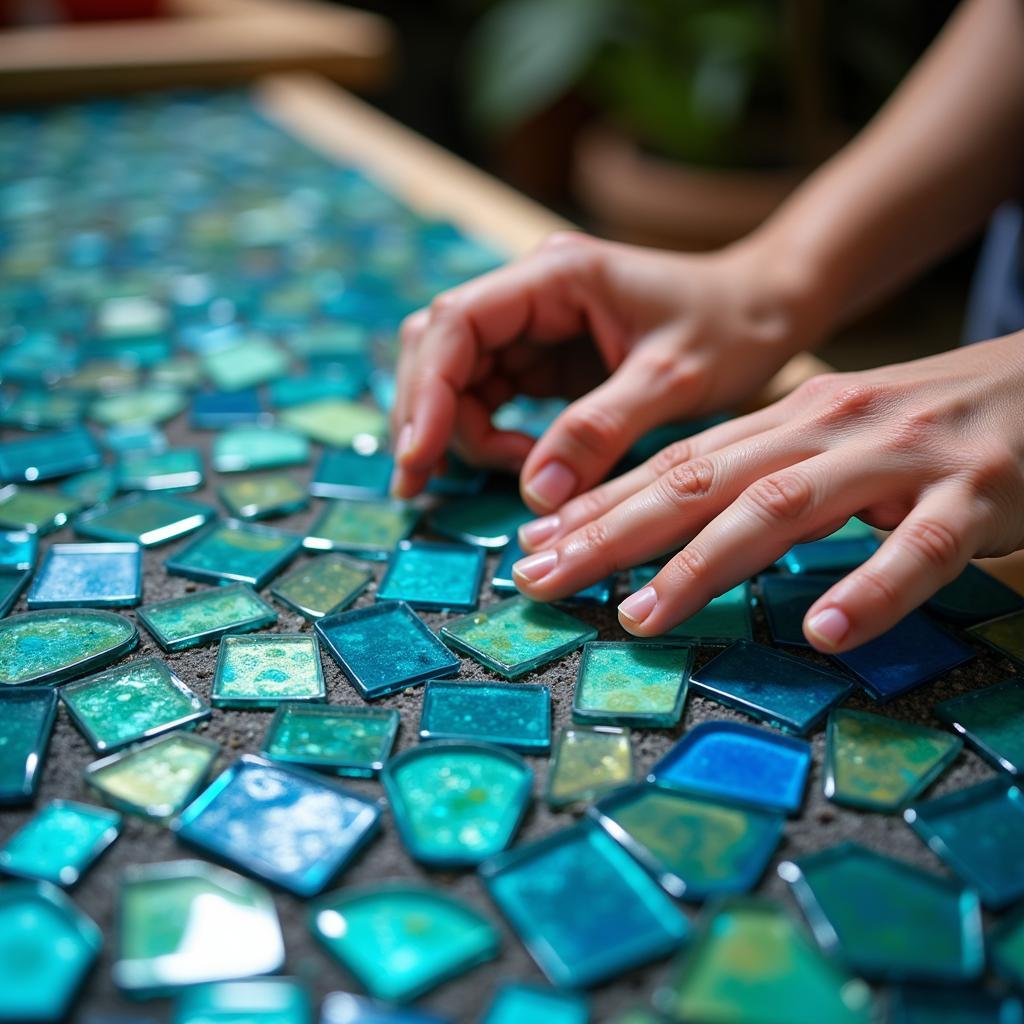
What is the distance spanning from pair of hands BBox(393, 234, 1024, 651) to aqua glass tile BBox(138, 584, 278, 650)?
0.54 feet

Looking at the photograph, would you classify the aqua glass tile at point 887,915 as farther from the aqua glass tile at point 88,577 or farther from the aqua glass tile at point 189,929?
the aqua glass tile at point 88,577

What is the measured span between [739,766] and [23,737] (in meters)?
0.38

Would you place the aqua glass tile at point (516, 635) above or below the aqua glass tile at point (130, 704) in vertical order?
above

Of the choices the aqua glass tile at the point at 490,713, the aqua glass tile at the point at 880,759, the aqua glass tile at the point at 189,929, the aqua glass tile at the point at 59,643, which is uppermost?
the aqua glass tile at the point at 880,759

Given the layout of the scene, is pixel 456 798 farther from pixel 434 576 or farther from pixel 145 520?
pixel 145 520

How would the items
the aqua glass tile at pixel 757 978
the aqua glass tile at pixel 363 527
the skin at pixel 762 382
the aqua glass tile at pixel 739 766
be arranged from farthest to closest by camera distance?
1. the aqua glass tile at pixel 363 527
2. the skin at pixel 762 382
3. the aqua glass tile at pixel 739 766
4. the aqua glass tile at pixel 757 978

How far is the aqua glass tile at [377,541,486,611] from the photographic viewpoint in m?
0.65

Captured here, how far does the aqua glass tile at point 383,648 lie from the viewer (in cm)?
58

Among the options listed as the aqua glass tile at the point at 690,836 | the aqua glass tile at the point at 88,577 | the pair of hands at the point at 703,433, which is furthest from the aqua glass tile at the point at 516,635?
the aqua glass tile at the point at 88,577

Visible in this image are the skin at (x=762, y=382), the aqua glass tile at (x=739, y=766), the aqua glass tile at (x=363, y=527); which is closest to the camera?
the aqua glass tile at (x=739, y=766)

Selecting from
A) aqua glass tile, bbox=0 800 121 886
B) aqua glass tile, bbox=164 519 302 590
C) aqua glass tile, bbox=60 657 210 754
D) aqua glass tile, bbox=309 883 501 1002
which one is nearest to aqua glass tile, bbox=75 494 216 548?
aqua glass tile, bbox=164 519 302 590

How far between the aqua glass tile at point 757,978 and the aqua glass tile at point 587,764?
0.31 feet

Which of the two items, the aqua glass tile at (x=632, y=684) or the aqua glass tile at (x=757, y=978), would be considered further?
the aqua glass tile at (x=632, y=684)

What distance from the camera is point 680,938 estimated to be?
0.41 meters
